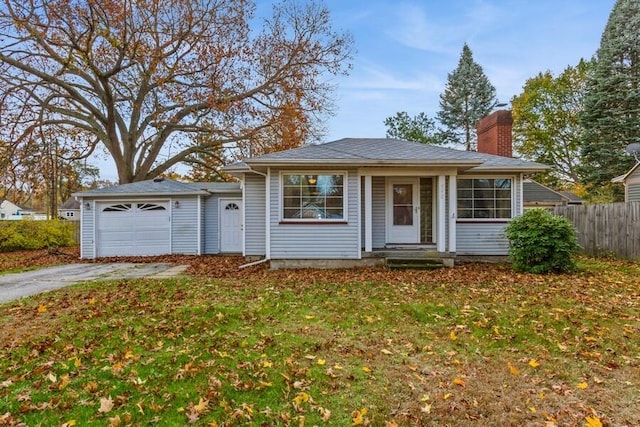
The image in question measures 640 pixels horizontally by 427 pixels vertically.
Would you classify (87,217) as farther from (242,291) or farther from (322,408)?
(322,408)

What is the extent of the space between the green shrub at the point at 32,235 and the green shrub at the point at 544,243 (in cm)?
1877

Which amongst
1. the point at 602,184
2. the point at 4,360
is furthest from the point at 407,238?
the point at 602,184

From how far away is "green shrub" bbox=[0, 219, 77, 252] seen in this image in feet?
56.1

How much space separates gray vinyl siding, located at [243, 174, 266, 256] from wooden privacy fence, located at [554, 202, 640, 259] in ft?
34.3

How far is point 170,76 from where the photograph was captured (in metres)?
18.3

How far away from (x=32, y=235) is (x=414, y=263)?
17043mm

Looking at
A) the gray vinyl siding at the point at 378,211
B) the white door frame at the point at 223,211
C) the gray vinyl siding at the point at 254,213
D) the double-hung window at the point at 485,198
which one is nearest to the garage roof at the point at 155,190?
the white door frame at the point at 223,211

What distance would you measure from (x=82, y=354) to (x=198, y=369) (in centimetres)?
146

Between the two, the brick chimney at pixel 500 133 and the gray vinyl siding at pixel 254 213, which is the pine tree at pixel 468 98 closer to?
the brick chimney at pixel 500 133

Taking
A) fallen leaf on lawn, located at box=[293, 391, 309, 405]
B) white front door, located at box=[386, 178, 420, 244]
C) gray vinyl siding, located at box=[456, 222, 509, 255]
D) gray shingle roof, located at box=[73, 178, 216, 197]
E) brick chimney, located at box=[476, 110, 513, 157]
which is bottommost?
fallen leaf on lawn, located at box=[293, 391, 309, 405]

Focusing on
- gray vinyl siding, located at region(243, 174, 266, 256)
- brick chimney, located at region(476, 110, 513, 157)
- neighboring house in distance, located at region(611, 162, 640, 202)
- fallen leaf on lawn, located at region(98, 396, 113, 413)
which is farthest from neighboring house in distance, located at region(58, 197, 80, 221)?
neighboring house in distance, located at region(611, 162, 640, 202)

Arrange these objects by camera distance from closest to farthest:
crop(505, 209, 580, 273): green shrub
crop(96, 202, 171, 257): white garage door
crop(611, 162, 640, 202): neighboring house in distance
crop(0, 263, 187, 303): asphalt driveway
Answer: crop(0, 263, 187, 303): asphalt driveway, crop(505, 209, 580, 273): green shrub, crop(96, 202, 171, 257): white garage door, crop(611, 162, 640, 202): neighboring house in distance

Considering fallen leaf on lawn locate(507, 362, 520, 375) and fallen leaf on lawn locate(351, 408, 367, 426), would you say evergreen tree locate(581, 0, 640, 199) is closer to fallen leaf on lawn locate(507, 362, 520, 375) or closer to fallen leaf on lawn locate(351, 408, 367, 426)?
fallen leaf on lawn locate(507, 362, 520, 375)

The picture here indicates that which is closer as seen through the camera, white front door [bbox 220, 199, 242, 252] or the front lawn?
the front lawn
